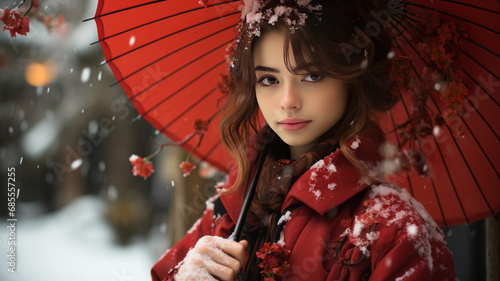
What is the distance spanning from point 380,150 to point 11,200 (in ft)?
5.72

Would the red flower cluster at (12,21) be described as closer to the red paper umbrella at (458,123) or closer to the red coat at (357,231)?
the red coat at (357,231)

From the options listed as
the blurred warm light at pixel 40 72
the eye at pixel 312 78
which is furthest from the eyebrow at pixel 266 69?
the blurred warm light at pixel 40 72

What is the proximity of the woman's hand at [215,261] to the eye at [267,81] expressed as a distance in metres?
0.57

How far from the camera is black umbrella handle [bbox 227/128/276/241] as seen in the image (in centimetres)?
147

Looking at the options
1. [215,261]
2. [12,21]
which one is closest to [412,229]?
[215,261]

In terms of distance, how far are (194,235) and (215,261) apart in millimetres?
502

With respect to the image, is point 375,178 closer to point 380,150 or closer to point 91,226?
point 380,150

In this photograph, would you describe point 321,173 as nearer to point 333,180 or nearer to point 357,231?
point 333,180

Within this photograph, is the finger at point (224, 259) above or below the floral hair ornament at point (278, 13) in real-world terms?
below

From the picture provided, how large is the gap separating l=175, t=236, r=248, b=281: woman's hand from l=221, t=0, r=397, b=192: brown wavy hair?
0.32 meters

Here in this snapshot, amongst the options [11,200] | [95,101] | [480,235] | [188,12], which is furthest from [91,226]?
[480,235]

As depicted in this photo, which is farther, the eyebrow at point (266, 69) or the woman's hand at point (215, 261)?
the eyebrow at point (266, 69)

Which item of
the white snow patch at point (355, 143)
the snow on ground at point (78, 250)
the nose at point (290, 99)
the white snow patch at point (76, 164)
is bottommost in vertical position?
the snow on ground at point (78, 250)

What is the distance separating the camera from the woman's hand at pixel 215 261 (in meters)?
1.37
